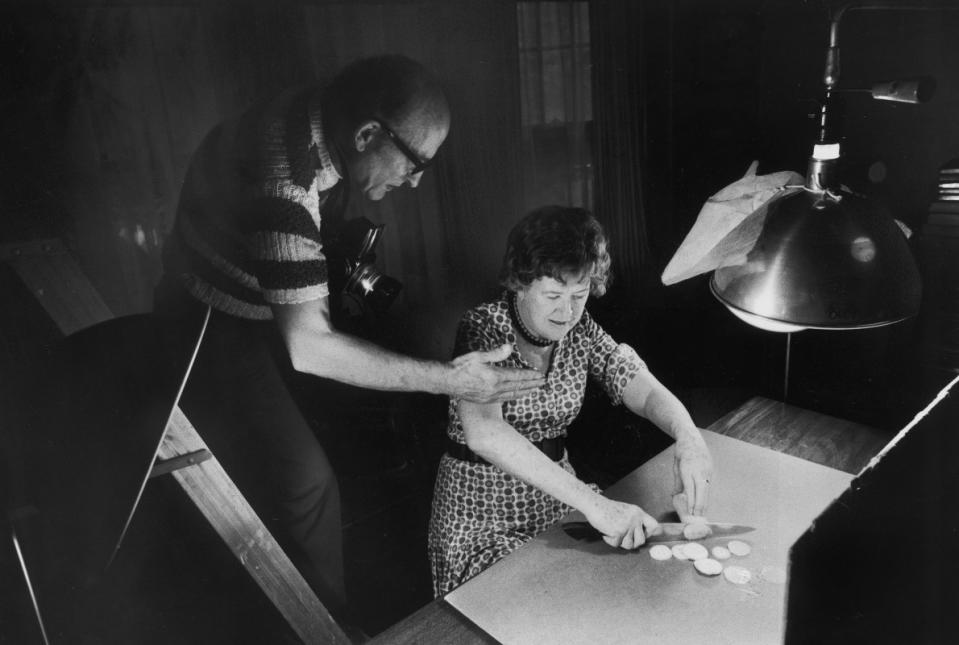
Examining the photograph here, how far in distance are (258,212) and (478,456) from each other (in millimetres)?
855

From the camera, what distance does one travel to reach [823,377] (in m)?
3.17

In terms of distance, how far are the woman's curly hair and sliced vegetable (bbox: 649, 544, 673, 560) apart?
27.4 inches

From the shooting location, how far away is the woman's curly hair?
174 centimetres

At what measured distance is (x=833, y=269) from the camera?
1169 mm

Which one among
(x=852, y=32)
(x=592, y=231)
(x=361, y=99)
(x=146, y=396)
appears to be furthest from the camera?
(x=852, y=32)

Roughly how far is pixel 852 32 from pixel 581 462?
6.74 feet

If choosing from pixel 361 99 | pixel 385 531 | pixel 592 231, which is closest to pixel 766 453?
pixel 592 231

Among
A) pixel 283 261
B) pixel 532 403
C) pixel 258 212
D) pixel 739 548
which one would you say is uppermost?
pixel 258 212

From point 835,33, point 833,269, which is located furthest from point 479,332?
point 835,33

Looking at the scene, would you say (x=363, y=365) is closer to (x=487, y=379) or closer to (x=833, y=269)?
(x=487, y=379)

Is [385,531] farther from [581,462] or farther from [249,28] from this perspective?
[249,28]

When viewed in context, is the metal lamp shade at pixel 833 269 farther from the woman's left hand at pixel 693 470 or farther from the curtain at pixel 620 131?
the curtain at pixel 620 131

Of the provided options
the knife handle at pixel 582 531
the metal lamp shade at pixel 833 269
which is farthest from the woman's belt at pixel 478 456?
the metal lamp shade at pixel 833 269

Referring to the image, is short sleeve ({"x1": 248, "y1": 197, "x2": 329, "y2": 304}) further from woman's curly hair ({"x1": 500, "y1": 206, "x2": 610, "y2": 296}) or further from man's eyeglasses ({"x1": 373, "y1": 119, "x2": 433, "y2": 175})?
→ woman's curly hair ({"x1": 500, "y1": 206, "x2": 610, "y2": 296})
